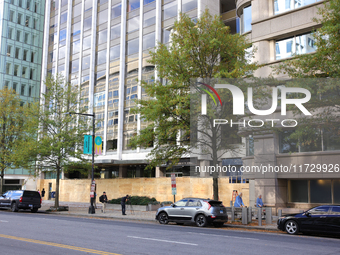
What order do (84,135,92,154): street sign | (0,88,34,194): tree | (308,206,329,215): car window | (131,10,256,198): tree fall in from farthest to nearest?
(0,88,34,194): tree → (84,135,92,154): street sign → (131,10,256,198): tree → (308,206,329,215): car window

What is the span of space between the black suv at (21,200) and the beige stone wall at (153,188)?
11894 millimetres

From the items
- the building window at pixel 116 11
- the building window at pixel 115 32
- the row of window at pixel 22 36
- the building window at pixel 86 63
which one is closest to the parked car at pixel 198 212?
the building window at pixel 115 32

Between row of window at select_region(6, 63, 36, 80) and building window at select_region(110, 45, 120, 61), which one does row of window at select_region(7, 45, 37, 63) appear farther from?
building window at select_region(110, 45, 120, 61)

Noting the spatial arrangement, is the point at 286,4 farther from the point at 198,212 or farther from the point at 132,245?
the point at 132,245

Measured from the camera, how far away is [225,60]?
23.0 metres

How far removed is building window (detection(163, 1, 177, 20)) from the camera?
41.9m

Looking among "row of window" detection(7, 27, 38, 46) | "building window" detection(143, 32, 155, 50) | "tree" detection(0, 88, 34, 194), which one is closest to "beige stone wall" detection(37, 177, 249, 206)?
"tree" detection(0, 88, 34, 194)

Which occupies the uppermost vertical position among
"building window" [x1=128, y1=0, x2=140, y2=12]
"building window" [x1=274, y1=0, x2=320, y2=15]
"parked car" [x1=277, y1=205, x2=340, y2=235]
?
"building window" [x1=128, y1=0, x2=140, y2=12]

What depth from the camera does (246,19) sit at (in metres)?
30.0

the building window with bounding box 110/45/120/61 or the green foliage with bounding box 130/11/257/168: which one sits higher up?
the building window with bounding box 110/45/120/61

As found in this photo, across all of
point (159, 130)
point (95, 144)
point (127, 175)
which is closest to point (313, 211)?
point (159, 130)

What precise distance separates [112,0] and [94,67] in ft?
31.1

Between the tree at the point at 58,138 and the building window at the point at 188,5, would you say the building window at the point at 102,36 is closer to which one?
the building window at the point at 188,5

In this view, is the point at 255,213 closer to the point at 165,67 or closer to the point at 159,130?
the point at 159,130
